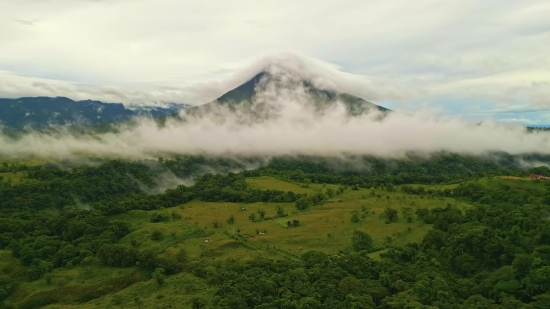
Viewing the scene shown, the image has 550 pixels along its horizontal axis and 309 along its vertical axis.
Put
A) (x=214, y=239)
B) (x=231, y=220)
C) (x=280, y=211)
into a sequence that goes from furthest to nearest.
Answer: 1. (x=280, y=211)
2. (x=231, y=220)
3. (x=214, y=239)

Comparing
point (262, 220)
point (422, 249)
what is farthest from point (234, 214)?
point (422, 249)

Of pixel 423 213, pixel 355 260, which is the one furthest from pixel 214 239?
pixel 423 213

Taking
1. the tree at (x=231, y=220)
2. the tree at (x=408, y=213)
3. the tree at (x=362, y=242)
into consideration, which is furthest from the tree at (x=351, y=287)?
the tree at (x=231, y=220)

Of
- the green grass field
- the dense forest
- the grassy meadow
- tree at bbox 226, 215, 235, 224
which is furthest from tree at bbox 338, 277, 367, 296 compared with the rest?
tree at bbox 226, 215, 235, 224

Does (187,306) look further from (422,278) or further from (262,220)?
(262,220)

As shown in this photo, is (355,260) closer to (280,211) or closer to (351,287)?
(351,287)

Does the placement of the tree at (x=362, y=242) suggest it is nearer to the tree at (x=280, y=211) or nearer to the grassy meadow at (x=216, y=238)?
the grassy meadow at (x=216, y=238)
